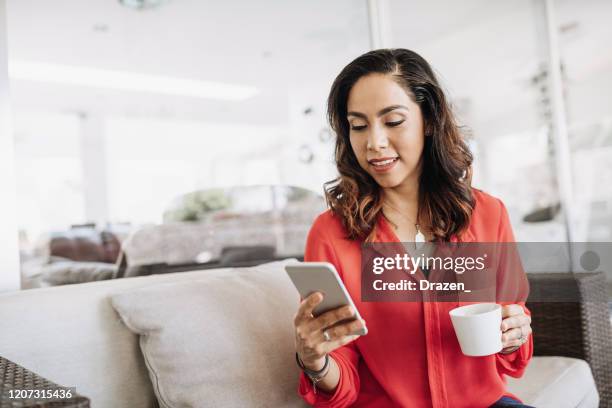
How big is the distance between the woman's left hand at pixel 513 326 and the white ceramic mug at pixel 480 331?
0.06m

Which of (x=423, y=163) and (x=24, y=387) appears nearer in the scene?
(x=24, y=387)

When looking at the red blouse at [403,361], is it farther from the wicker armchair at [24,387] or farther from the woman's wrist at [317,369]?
the wicker armchair at [24,387]

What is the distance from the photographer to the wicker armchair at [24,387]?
656 millimetres

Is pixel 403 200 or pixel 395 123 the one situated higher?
pixel 395 123

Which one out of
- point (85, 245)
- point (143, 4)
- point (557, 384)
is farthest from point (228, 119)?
point (557, 384)

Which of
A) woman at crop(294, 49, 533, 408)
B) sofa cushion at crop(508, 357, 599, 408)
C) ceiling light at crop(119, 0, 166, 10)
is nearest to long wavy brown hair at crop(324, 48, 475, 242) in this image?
woman at crop(294, 49, 533, 408)

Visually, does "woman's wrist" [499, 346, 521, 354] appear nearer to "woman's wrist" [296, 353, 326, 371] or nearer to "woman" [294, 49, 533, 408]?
"woman" [294, 49, 533, 408]

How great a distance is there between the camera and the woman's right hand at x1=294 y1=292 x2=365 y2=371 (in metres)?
0.77

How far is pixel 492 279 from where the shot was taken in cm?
108

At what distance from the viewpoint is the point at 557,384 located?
55.3 inches

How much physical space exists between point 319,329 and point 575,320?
119 cm

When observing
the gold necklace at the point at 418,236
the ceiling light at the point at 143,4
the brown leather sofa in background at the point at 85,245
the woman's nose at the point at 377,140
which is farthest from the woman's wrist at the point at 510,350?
the ceiling light at the point at 143,4

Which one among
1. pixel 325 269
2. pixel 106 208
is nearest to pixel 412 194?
pixel 325 269

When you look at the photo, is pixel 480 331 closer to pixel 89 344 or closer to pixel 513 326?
pixel 513 326
